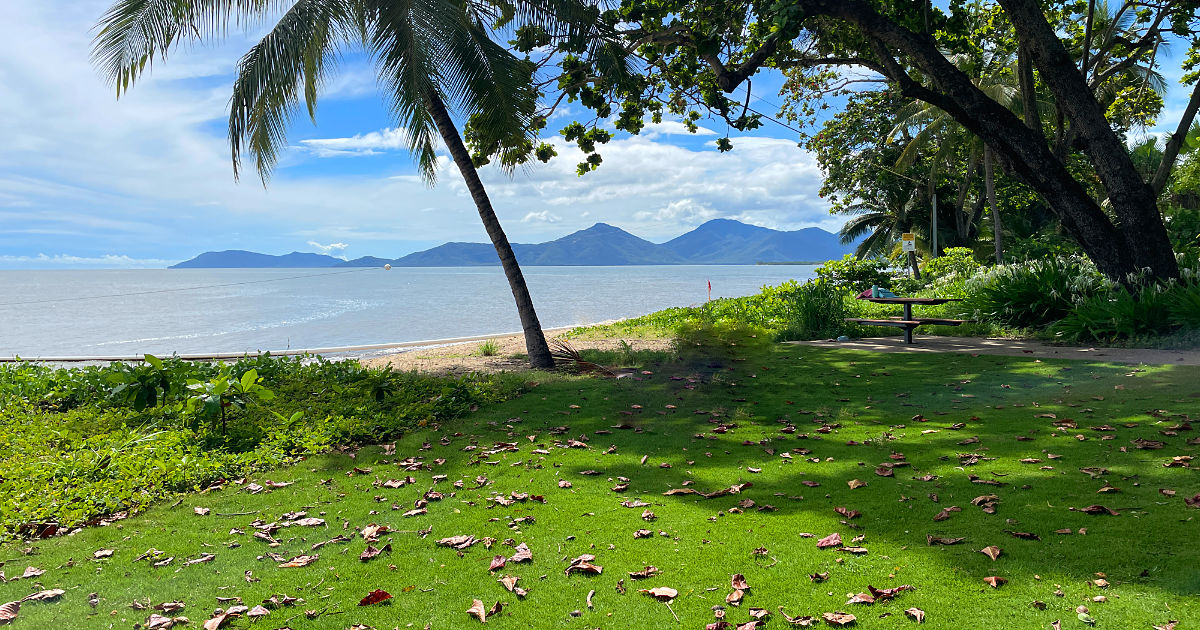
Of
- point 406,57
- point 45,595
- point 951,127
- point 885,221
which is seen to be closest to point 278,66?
point 406,57

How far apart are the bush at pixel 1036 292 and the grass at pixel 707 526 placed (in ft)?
19.8

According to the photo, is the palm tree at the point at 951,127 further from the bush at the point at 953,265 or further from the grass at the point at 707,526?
the grass at the point at 707,526

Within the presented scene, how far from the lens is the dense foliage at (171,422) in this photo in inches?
219

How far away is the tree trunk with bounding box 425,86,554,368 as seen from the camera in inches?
443

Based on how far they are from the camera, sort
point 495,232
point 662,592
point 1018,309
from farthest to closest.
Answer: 1. point 1018,309
2. point 495,232
3. point 662,592

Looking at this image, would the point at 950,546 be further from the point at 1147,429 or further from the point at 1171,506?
the point at 1147,429

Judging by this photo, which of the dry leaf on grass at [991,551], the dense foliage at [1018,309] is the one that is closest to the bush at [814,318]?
the dense foliage at [1018,309]

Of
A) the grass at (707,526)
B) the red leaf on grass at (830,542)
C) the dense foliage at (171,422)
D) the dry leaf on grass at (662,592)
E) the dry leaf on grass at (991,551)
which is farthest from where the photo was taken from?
the dense foliage at (171,422)

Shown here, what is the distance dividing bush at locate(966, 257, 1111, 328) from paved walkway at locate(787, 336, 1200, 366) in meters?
1.12

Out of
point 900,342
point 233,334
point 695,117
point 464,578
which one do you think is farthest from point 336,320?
point 464,578

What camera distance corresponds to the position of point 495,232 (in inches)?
451

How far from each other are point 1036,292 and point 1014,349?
2.88m

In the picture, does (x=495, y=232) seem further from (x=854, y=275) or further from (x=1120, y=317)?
(x=854, y=275)

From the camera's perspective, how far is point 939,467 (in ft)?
17.7
